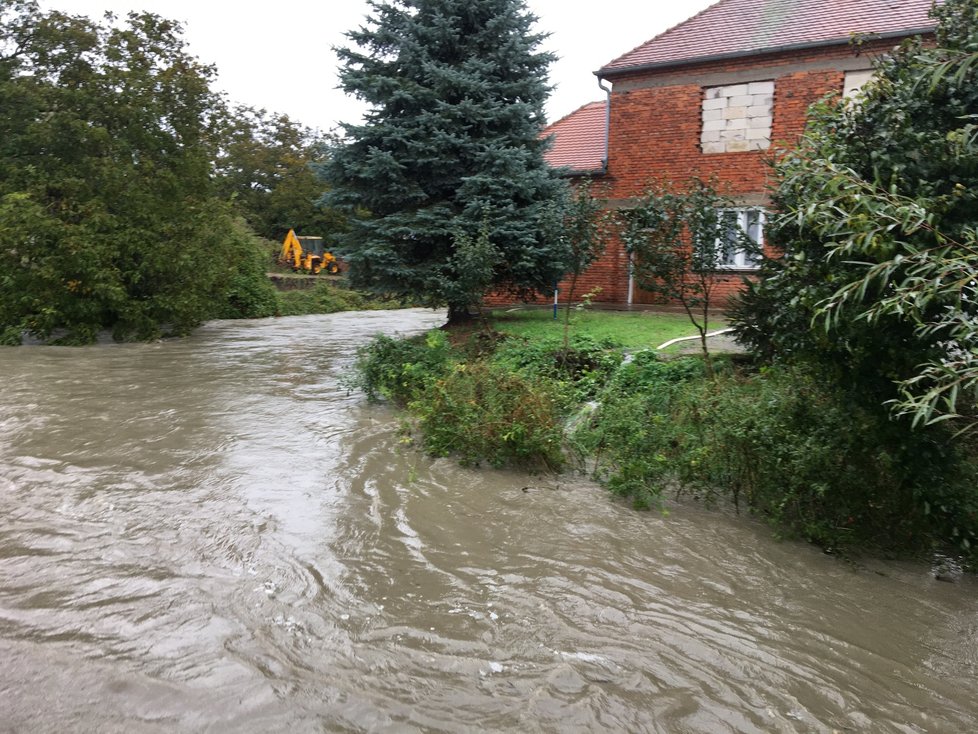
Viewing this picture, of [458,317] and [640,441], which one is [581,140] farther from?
[640,441]

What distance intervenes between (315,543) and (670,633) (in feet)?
9.05

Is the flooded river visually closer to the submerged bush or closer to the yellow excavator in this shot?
the submerged bush

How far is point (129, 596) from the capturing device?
4488mm

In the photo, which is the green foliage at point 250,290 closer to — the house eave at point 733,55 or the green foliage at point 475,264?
the house eave at point 733,55

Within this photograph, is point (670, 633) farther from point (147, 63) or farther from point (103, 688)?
point (147, 63)

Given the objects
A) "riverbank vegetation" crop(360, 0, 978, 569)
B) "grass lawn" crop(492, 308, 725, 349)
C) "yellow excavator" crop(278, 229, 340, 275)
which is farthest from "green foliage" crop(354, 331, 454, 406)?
"yellow excavator" crop(278, 229, 340, 275)

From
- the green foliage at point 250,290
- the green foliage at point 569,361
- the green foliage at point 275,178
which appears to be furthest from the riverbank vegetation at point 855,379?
the green foliage at point 275,178

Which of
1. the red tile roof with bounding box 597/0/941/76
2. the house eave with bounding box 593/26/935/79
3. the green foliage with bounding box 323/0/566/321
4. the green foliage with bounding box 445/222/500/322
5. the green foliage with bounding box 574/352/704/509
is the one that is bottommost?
the green foliage with bounding box 574/352/704/509

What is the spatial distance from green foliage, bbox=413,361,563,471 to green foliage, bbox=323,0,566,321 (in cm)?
558

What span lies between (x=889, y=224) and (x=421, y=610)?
3.68 metres

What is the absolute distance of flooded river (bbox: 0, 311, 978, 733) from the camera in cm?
350

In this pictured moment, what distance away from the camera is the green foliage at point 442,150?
1380 centimetres

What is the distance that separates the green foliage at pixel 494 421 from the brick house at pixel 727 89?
8180 millimetres

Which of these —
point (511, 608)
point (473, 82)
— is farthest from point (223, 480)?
point (473, 82)
